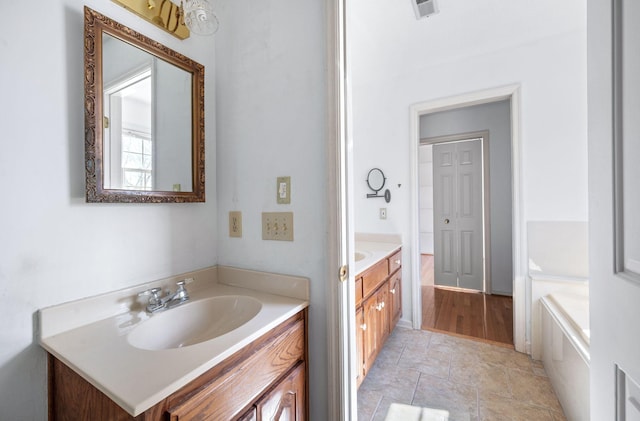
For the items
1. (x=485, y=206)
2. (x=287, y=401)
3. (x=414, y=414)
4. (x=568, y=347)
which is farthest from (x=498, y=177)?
(x=287, y=401)

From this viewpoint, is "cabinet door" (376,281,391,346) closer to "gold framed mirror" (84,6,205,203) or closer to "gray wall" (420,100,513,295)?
"gold framed mirror" (84,6,205,203)

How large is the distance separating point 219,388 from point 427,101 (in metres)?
2.63

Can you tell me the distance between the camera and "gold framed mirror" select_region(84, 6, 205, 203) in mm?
849

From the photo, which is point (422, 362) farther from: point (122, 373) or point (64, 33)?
point (64, 33)

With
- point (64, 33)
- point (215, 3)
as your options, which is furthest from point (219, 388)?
point (215, 3)

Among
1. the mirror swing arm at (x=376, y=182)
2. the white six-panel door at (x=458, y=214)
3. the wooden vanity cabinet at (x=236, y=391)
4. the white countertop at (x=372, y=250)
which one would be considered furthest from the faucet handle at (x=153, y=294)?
the white six-panel door at (x=458, y=214)

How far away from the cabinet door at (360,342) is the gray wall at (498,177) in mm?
2677

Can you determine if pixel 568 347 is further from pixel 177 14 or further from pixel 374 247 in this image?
pixel 177 14

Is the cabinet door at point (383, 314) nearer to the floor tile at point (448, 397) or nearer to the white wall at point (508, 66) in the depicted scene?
the floor tile at point (448, 397)

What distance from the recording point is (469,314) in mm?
2762

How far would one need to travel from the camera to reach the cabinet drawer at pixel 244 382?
24.0 inches

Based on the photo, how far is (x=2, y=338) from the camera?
0.70 metres

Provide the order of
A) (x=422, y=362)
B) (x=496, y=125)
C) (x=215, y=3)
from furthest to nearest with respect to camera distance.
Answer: (x=496, y=125) → (x=422, y=362) → (x=215, y=3)

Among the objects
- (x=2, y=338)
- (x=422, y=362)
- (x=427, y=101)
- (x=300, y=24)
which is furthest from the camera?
(x=427, y=101)
